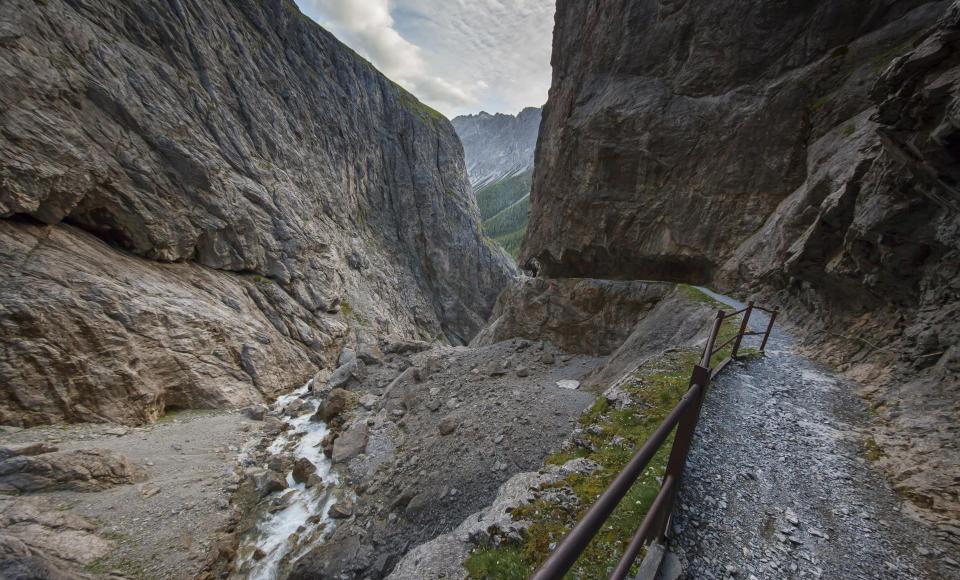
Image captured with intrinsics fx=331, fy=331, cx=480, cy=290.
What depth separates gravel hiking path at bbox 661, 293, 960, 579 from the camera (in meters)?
3.81

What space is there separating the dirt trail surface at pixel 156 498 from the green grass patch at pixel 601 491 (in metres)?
13.7

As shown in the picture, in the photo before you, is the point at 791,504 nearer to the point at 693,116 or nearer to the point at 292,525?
the point at 292,525

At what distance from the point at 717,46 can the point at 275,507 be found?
37021mm

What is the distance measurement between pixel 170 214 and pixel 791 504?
137 ft

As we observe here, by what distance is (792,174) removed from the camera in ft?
62.6

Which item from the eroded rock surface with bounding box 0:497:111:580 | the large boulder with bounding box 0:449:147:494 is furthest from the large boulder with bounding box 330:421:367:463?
the large boulder with bounding box 0:449:147:494

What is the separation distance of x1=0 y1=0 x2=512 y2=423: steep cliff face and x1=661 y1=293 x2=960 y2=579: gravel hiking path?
98.8 ft

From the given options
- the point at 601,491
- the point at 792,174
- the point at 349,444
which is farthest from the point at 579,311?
the point at 601,491

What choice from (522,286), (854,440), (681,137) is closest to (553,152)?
(681,137)

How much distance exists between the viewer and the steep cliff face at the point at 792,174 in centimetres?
699

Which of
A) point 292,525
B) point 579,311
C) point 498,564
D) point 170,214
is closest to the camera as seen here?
point 498,564

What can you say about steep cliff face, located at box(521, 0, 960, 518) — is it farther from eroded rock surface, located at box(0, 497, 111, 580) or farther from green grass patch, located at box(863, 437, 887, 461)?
eroded rock surface, located at box(0, 497, 111, 580)

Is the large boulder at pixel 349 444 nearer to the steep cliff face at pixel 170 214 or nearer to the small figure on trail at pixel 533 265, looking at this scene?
the steep cliff face at pixel 170 214

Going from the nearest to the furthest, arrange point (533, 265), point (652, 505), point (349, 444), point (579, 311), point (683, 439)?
point (652, 505) < point (683, 439) < point (349, 444) < point (579, 311) < point (533, 265)
